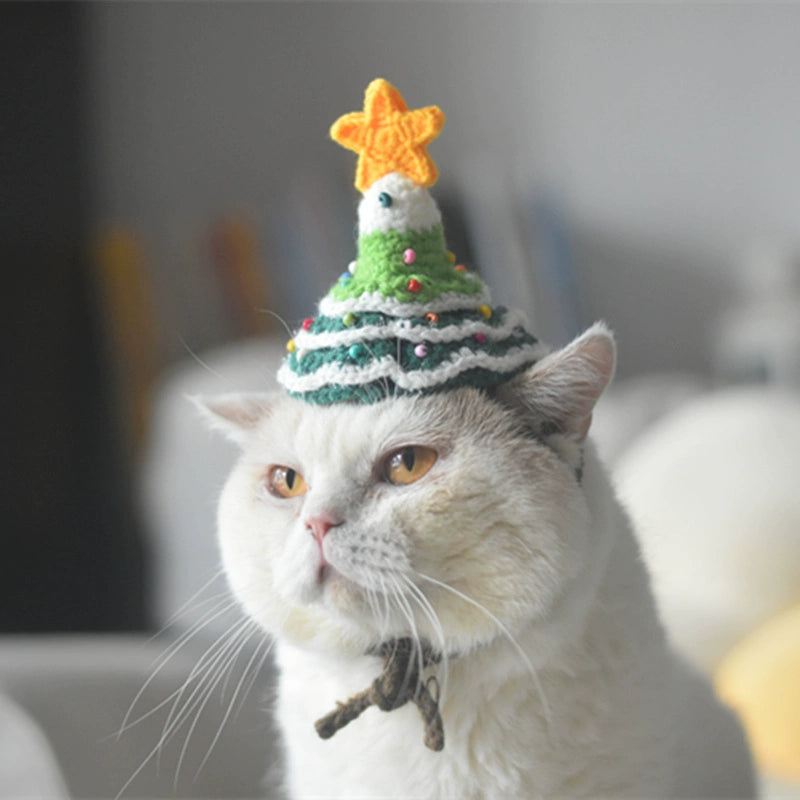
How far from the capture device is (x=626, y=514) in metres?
0.75

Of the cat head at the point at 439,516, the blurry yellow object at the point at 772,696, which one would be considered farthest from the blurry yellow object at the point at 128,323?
the cat head at the point at 439,516

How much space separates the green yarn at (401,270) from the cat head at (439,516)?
70 millimetres

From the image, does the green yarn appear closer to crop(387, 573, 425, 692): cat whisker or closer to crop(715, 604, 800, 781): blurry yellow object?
crop(387, 573, 425, 692): cat whisker

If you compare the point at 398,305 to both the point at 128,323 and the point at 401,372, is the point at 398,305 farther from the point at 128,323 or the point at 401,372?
the point at 128,323

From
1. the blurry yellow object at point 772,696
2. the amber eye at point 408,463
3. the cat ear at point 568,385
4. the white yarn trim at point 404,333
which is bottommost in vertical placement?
the blurry yellow object at point 772,696

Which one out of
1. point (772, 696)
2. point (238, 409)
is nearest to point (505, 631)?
point (238, 409)

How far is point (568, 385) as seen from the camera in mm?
607

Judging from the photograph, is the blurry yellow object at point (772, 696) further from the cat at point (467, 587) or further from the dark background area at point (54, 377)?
the dark background area at point (54, 377)

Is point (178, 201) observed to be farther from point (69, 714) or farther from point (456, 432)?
point (456, 432)

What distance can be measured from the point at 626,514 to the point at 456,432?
8.4 inches

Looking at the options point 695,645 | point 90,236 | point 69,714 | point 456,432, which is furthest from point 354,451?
point 90,236

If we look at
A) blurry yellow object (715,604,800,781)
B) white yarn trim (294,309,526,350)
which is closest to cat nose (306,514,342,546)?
white yarn trim (294,309,526,350)

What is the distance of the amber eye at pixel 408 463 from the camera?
0.61 metres

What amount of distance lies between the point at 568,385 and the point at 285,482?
0.72 feet
